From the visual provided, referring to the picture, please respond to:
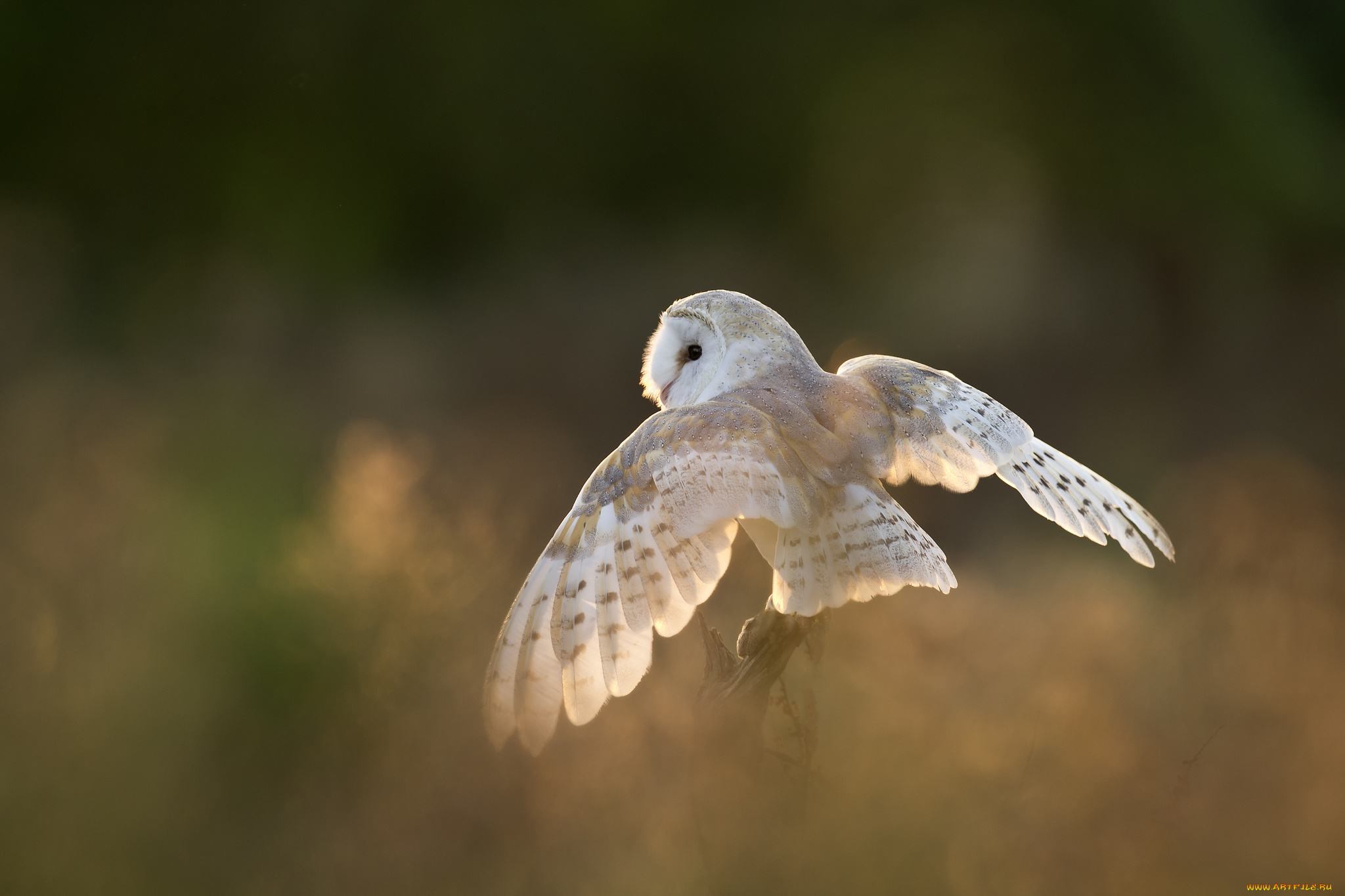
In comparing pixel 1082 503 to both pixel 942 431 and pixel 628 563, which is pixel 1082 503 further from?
pixel 628 563

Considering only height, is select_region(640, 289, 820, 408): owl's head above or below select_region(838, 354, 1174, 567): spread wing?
above

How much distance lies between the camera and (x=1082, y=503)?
709mm

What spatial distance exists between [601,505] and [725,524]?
0.09 m

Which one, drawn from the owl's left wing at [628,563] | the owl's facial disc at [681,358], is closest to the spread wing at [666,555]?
the owl's left wing at [628,563]

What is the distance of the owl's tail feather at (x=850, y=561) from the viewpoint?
1.93ft

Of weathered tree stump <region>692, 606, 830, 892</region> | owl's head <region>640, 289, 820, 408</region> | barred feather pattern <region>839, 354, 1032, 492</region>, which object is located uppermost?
owl's head <region>640, 289, 820, 408</region>

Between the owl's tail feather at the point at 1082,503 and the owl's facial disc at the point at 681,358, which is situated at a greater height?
the owl's facial disc at the point at 681,358

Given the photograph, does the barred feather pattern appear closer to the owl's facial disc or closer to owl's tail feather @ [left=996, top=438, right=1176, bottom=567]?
owl's tail feather @ [left=996, top=438, right=1176, bottom=567]

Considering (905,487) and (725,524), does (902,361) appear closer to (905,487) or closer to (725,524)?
(725,524)

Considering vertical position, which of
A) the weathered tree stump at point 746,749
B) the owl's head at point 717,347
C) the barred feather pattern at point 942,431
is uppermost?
the owl's head at point 717,347

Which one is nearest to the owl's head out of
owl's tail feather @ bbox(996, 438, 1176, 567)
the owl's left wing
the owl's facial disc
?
the owl's facial disc

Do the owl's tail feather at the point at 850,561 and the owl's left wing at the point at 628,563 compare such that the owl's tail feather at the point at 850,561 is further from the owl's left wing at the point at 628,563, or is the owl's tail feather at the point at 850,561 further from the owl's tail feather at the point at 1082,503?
the owl's tail feather at the point at 1082,503

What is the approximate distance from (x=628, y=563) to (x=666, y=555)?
27 millimetres

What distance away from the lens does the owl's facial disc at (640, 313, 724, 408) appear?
73 cm
